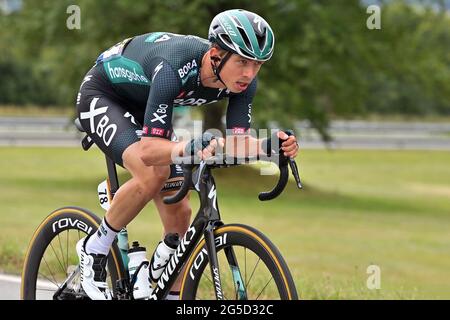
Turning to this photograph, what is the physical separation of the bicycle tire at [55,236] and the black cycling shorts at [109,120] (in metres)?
0.46

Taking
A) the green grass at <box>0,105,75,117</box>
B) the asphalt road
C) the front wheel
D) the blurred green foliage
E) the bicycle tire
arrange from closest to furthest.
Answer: the front wheel < the bicycle tire < the asphalt road < the blurred green foliage < the green grass at <box>0,105,75,117</box>

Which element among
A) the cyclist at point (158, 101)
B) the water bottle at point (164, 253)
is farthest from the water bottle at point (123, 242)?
the water bottle at point (164, 253)

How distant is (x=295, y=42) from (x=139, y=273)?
1599cm

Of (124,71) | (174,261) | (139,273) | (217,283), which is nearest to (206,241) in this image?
(217,283)

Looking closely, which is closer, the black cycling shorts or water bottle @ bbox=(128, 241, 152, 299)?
the black cycling shorts

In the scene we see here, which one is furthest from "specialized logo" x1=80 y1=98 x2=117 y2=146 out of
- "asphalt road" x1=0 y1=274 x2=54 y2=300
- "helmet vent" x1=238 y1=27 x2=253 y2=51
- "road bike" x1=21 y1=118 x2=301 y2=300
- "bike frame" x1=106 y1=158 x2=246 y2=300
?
"asphalt road" x1=0 y1=274 x2=54 y2=300

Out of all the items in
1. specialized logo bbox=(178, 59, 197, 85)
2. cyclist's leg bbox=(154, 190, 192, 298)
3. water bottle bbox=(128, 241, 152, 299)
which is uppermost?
specialized logo bbox=(178, 59, 197, 85)

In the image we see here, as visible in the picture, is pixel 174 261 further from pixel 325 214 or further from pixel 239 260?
pixel 325 214

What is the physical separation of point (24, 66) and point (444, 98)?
121 ft

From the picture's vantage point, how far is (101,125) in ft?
15.4

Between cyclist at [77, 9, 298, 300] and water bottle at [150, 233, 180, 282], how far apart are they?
0.11 metres

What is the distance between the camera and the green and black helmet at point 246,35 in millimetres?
4109

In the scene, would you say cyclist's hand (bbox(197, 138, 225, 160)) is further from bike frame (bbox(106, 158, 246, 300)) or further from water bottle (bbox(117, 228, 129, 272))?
water bottle (bbox(117, 228, 129, 272))

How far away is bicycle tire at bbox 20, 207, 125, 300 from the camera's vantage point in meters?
4.91
